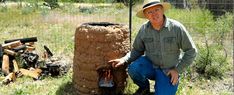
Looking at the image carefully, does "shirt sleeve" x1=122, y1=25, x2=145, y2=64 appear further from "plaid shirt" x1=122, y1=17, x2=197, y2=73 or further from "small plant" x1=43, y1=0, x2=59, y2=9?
"small plant" x1=43, y1=0, x2=59, y2=9

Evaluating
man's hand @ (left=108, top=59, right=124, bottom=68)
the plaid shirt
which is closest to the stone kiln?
man's hand @ (left=108, top=59, right=124, bottom=68)

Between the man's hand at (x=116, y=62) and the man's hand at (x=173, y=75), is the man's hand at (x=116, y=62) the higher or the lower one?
the higher one

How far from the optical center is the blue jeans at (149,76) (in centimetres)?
448

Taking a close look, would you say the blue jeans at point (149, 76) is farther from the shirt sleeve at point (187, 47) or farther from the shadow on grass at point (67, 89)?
the shadow on grass at point (67, 89)

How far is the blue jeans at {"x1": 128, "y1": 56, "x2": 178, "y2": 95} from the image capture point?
14.7 feet

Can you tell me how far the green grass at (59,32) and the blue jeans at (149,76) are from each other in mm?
535

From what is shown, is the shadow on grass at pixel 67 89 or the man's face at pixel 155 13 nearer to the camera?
the man's face at pixel 155 13

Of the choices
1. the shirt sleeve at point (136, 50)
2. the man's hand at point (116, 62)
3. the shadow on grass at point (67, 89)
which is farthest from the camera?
the shadow on grass at point (67, 89)

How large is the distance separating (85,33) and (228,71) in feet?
9.98

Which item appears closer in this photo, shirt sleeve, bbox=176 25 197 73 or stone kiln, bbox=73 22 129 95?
shirt sleeve, bbox=176 25 197 73

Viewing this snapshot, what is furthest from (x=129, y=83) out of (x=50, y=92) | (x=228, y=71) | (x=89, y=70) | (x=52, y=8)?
(x=52, y=8)

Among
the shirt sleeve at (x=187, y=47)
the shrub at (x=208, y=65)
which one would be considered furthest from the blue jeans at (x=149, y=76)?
the shrub at (x=208, y=65)

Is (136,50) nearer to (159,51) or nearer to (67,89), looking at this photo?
(159,51)

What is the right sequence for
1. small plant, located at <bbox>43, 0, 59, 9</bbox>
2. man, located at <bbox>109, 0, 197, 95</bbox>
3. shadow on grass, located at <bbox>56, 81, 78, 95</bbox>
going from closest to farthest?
1. man, located at <bbox>109, 0, 197, 95</bbox>
2. shadow on grass, located at <bbox>56, 81, 78, 95</bbox>
3. small plant, located at <bbox>43, 0, 59, 9</bbox>
